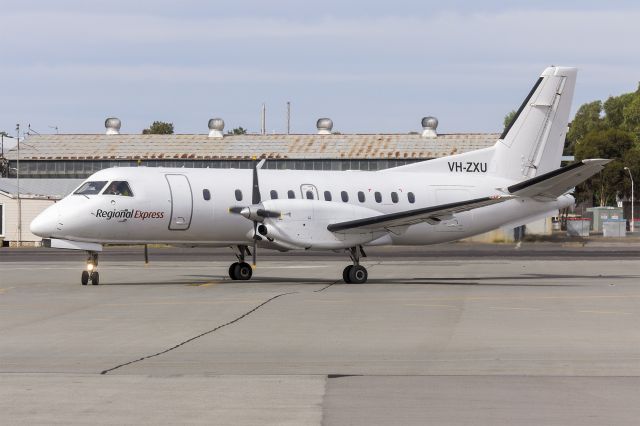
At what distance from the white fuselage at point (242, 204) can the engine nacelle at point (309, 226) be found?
0.03 meters

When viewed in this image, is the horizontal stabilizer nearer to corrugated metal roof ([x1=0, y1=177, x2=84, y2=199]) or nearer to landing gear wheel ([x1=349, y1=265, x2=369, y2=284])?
landing gear wheel ([x1=349, y1=265, x2=369, y2=284])

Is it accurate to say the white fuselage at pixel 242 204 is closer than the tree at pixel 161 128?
Yes

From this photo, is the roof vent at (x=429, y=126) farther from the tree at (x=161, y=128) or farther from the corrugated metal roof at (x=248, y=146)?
the tree at (x=161, y=128)

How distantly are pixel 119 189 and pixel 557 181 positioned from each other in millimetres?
11964

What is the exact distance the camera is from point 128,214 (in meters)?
27.2

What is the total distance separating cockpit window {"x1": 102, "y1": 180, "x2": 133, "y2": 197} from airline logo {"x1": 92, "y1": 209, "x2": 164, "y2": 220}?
0.48m

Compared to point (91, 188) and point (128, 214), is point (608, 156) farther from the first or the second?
point (91, 188)

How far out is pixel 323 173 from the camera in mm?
30766

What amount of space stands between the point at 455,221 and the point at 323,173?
424 centimetres

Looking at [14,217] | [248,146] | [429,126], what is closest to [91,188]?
[14,217]

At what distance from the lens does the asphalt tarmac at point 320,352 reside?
9.66 metres

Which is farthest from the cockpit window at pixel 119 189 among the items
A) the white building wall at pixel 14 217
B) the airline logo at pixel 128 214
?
the white building wall at pixel 14 217

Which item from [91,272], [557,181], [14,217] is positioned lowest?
[91,272]

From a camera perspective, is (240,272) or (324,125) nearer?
(240,272)
